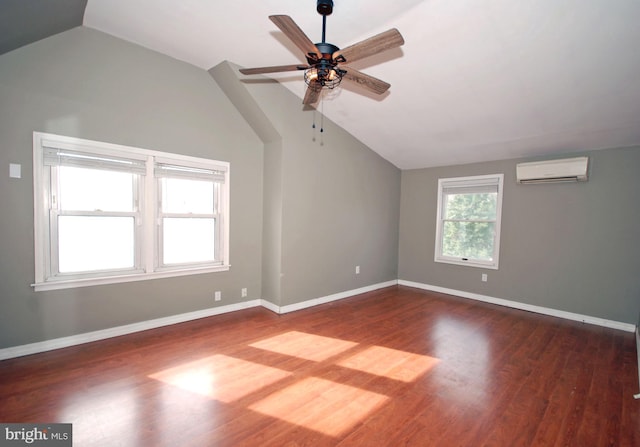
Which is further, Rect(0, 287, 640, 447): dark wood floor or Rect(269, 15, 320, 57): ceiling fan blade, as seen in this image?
Rect(0, 287, 640, 447): dark wood floor

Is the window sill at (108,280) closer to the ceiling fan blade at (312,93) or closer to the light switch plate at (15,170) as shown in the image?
the light switch plate at (15,170)

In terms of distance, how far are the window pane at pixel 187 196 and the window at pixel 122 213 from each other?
0.4 inches

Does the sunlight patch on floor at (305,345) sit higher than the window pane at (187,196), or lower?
lower

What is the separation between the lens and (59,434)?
1.70 meters

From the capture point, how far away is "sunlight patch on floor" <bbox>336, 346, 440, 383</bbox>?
2.48 meters

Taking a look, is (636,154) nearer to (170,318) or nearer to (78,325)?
(170,318)

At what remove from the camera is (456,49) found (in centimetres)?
267

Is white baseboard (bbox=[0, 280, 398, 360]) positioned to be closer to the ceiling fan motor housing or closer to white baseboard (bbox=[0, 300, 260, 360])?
white baseboard (bbox=[0, 300, 260, 360])

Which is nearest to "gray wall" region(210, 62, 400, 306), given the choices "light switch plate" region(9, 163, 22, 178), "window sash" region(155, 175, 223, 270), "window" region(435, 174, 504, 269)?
"window sash" region(155, 175, 223, 270)

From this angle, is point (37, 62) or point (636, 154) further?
point (636, 154)

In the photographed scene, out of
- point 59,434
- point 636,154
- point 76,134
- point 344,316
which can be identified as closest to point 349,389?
point 344,316

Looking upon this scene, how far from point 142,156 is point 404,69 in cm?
297

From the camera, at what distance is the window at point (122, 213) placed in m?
2.62

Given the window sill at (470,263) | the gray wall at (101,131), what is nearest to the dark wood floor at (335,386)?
the gray wall at (101,131)
